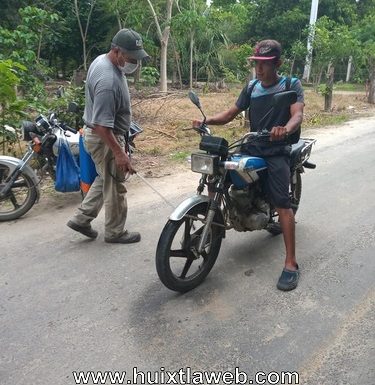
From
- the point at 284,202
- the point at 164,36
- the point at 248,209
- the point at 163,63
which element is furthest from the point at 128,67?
the point at 164,36

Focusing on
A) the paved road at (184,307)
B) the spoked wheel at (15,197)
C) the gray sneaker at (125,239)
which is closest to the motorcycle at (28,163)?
the spoked wheel at (15,197)

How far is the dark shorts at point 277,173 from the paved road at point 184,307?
62cm

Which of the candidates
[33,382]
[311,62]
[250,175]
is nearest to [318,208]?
[250,175]

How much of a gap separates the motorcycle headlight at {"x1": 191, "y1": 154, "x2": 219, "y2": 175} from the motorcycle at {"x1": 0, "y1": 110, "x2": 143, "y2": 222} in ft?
4.70

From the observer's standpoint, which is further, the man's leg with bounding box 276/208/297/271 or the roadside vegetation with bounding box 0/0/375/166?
the roadside vegetation with bounding box 0/0/375/166

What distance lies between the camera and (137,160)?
6.85 meters

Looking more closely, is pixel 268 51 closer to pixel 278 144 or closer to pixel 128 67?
pixel 278 144

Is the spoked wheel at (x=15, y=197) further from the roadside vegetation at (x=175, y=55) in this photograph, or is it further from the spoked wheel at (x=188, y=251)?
the spoked wheel at (x=188, y=251)

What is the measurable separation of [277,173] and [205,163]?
61 centimetres

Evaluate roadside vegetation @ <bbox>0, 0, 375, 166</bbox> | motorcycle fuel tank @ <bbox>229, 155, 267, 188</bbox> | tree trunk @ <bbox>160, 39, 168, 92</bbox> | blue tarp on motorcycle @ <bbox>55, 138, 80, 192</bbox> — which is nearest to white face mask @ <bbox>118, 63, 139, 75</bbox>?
motorcycle fuel tank @ <bbox>229, 155, 267, 188</bbox>

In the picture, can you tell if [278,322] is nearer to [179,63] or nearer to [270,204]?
[270,204]

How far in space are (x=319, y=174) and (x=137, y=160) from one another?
2773mm

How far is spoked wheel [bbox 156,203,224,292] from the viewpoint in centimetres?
295

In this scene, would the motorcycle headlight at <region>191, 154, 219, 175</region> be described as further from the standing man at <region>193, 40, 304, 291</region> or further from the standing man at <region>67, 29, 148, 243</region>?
the standing man at <region>67, 29, 148, 243</region>
